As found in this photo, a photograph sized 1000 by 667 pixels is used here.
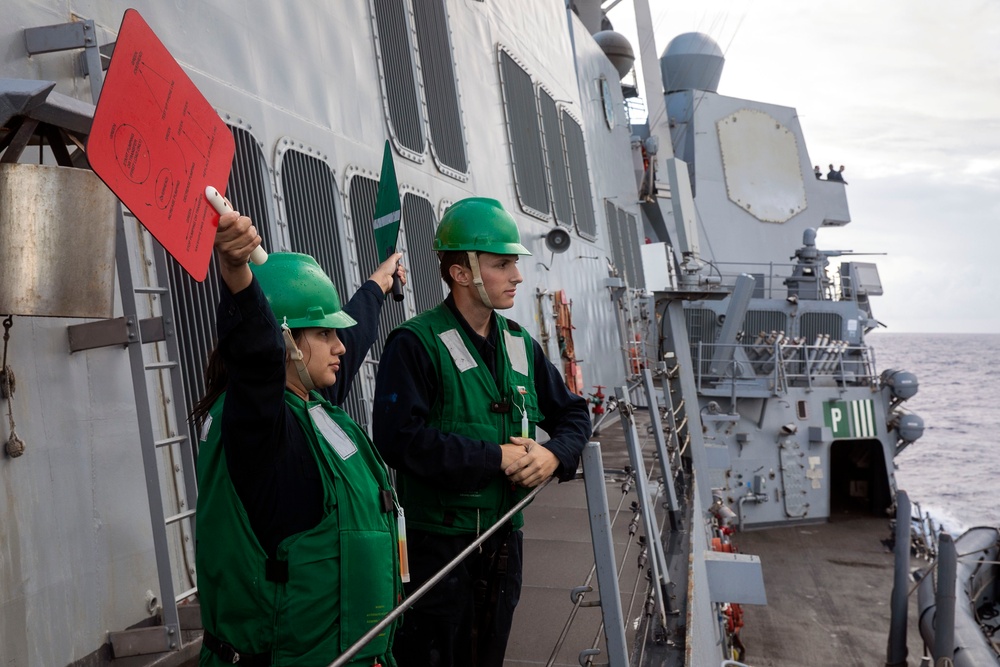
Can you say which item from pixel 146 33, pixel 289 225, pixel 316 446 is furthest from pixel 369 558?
pixel 289 225

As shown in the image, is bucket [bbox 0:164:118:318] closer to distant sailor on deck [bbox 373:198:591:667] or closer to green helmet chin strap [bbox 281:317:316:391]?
green helmet chin strap [bbox 281:317:316:391]

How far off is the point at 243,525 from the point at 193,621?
119 cm

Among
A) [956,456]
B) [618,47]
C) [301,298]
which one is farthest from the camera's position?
[956,456]

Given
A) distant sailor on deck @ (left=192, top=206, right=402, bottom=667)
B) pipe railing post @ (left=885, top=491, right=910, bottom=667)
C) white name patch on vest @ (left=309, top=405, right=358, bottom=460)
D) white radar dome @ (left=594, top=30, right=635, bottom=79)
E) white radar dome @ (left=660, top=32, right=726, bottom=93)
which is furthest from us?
white radar dome @ (left=660, top=32, right=726, bottom=93)

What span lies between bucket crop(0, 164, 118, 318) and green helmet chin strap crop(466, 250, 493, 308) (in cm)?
105

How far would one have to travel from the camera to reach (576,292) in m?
10.4

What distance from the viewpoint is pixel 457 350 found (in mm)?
2865

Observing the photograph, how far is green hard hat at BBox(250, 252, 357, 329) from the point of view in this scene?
2238mm

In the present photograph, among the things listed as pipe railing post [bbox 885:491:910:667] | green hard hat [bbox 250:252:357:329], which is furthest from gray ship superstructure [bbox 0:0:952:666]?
pipe railing post [bbox 885:491:910:667]

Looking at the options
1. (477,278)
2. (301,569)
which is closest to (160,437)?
(477,278)

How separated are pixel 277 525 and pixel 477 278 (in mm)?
1216

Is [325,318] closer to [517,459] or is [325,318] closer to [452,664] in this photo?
[517,459]

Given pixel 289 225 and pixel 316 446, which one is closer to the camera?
pixel 316 446

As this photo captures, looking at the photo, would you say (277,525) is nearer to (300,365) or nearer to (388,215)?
(300,365)
